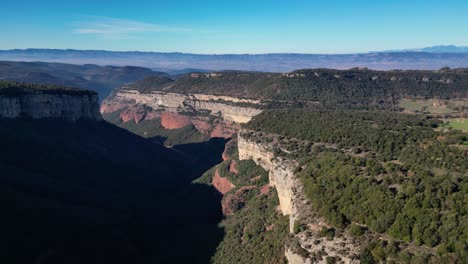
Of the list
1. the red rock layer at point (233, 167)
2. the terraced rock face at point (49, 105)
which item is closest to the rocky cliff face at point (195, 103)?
the red rock layer at point (233, 167)

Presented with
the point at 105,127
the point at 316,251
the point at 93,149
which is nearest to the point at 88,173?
the point at 93,149

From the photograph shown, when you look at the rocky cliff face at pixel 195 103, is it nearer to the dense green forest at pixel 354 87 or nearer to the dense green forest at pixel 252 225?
the dense green forest at pixel 354 87

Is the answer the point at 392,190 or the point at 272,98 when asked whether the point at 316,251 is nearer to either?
the point at 392,190

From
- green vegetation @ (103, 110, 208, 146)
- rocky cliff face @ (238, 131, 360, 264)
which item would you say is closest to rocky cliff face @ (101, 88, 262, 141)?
green vegetation @ (103, 110, 208, 146)

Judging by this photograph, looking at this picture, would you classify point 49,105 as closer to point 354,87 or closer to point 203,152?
point 203,152

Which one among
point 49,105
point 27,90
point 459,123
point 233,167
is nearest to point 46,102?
point 49,105
